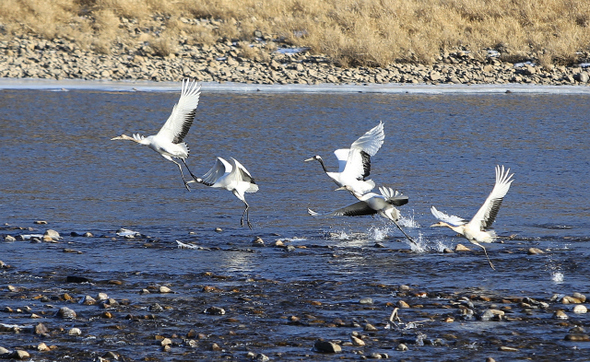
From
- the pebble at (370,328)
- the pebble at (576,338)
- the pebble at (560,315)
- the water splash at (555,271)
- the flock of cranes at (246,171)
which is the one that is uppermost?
the flock of cranes at (246,171)

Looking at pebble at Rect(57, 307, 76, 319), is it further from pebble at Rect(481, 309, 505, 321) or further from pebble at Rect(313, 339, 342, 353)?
pebble at Rect(481, 309, 505, 321)

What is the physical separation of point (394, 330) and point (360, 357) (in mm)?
637

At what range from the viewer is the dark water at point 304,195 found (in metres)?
8.04

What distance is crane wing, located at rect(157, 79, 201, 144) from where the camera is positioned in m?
10.2

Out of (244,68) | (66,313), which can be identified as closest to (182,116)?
(66,313)

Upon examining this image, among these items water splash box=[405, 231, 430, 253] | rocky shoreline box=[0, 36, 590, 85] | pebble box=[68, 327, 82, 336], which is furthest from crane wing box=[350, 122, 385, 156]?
rocky shoreline box=[0, 36, 590, 85]

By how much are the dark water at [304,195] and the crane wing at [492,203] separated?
0.45 meters

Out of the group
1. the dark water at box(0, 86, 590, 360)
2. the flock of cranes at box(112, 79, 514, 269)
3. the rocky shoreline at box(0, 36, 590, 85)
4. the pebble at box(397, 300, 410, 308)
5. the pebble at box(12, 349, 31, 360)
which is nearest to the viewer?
the pebble at box(12, 349, 31, 360)

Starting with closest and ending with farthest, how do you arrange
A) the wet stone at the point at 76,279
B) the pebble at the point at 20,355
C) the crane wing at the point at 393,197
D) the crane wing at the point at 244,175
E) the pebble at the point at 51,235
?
the pebble at the point at 20,355, the wet stone at the point at 76,279, the crane wing at the point at 393,197, the pebble at the point at 51,235, the crane wing at the point at 244,175

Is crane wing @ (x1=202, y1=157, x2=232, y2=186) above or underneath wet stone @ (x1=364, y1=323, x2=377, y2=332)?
above

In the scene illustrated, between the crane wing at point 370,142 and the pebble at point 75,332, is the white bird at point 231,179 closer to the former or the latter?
the crane wing at point 370,142

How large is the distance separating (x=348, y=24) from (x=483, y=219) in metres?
20.5

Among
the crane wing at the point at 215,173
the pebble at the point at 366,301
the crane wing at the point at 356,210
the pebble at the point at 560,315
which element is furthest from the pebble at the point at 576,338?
the crane wing at the point at 215,173

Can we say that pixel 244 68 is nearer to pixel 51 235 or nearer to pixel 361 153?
pixel 361 153
